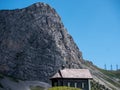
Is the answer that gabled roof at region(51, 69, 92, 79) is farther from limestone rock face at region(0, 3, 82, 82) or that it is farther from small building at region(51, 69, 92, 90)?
limestone rock face at region(0, 3, 82, 82)

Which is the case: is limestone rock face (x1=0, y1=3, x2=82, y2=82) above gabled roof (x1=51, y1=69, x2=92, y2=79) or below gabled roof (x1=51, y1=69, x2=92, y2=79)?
above

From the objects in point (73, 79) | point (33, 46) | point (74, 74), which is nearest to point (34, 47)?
point (33, 46)

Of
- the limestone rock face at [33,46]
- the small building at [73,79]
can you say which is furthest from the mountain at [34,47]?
the small building at [73,79]

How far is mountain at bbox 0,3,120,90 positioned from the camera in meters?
179

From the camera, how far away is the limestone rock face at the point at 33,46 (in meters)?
179

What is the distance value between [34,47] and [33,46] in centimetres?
84

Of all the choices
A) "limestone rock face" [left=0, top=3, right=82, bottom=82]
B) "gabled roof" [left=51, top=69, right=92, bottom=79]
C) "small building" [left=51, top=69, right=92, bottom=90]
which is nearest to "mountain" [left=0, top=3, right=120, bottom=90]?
"limestone rock face" [left=0, top=3, right=82, bottom=82]

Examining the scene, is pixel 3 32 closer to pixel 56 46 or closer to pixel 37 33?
pixel 37 33

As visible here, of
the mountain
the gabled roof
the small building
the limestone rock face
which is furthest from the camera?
the limestone rock face

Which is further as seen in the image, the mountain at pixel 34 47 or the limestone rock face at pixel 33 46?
the limestone rock face at pixel 33 46

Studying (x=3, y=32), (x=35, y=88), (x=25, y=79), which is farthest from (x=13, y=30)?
(x=35, y=88)

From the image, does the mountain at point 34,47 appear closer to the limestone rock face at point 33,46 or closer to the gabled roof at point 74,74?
the limestone rock face at point 33,46

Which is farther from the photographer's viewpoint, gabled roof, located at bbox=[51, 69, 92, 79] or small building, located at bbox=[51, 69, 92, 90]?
gabled roof, located at bbox=[51, 69, 92, 79]

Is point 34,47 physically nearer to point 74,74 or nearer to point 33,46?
point 33,46
